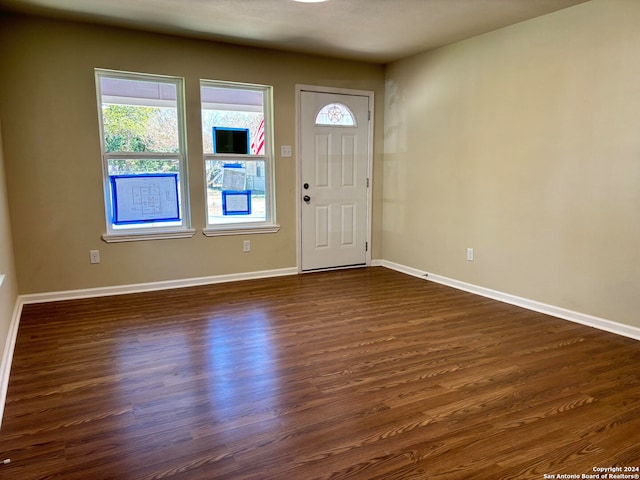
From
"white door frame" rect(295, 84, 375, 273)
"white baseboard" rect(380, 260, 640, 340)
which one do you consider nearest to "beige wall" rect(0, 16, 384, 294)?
"white door frame" rect(295, 84, 375, 273)

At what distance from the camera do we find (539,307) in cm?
372

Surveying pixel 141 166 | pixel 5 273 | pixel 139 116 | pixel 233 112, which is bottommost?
pixel 5 273

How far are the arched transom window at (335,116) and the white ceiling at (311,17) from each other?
0.80 metres

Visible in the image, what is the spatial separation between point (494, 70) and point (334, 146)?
1883mm

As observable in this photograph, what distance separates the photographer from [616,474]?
5.59 feet

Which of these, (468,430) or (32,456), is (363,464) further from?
(32,456)

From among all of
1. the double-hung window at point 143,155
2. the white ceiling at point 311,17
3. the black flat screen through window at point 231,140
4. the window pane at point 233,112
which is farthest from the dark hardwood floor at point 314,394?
the white ceiling at point 311,17

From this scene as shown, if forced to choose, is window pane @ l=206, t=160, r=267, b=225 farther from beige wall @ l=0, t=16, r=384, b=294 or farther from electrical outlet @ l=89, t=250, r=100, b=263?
electrical outlet @ l=89, t=250, r=100, b=263

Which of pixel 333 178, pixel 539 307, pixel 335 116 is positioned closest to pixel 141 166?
pixel 333 178

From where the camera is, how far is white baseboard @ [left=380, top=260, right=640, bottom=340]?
3178 millimetres

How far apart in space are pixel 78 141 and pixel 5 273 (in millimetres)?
1495

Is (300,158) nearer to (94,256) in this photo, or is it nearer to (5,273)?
(94,256)

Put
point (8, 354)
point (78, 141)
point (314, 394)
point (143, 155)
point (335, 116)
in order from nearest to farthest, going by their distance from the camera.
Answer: point (314, 394) < point (8, 354) < point (78, 141) < point (143, 155) < point (335, 116)

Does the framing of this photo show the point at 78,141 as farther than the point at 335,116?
No
